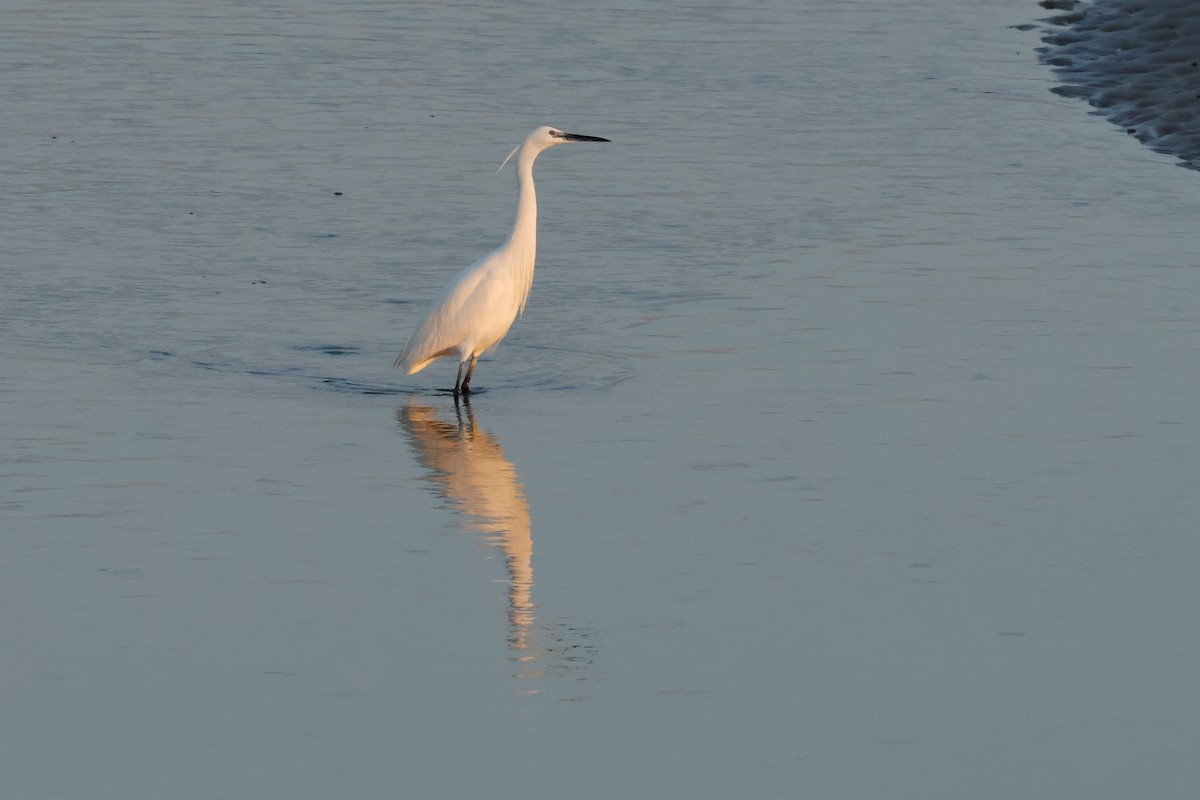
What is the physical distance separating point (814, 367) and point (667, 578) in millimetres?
3232

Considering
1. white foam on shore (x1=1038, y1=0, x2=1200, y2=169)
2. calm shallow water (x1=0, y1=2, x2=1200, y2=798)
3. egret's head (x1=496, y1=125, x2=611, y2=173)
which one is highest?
egret's head (x1=496, y1=125, x2=611, y2=173)

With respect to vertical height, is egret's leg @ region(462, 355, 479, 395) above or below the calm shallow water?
below

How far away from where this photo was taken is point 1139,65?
1916cm

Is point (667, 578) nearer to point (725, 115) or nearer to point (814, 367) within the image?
point (814, 367)

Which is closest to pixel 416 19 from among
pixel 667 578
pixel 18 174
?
pixel 18 174

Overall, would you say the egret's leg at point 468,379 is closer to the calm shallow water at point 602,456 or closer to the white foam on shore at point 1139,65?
the calm shallow water at point 602,456

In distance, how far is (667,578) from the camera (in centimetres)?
747

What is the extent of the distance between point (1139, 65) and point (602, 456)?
11.8 metres

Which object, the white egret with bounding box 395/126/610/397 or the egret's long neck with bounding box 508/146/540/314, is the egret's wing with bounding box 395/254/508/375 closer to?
the white egret with bounding box 395/126/610/397

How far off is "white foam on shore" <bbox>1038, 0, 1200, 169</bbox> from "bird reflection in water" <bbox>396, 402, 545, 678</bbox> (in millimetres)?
8225

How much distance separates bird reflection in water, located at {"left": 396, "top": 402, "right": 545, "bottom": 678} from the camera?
703 cm

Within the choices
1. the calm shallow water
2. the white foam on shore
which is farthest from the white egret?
the white foam on shore

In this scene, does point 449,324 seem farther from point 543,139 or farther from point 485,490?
point 485,490

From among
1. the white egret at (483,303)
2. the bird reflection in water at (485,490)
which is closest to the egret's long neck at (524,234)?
the white egret at (483,303)
